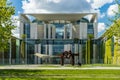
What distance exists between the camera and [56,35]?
3777 inches

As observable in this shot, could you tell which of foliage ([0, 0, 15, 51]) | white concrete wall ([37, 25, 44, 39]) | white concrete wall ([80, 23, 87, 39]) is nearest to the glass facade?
white concrete wall ([37, 25, 44, 39])

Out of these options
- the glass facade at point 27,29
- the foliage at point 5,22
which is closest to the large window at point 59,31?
the glass facade at point 27,29

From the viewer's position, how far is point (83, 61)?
8169cm

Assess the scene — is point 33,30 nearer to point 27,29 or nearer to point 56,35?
point 27,29

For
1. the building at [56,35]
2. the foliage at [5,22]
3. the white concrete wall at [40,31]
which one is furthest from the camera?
the white concrete wall at [40,31]

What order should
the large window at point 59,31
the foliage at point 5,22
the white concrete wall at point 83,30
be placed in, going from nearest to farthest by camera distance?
1. the foliage at point 5,22
2. the white concrete wall at point 83,30
3. the large window at point 59,31

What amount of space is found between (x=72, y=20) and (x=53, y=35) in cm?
1221

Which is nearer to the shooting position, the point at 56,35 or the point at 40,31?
the point at 56,35

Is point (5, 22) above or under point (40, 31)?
under

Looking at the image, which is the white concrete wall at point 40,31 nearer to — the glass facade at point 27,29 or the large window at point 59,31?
the glass facade at point 27,29

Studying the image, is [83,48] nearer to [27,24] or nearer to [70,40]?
[70,40]

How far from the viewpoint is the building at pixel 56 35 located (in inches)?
3447

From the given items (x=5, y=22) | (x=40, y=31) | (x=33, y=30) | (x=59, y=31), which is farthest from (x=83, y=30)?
(x=5, y=22)

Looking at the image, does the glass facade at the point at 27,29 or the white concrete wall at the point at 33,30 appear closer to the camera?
the white concrete wall at the point at 33,30
